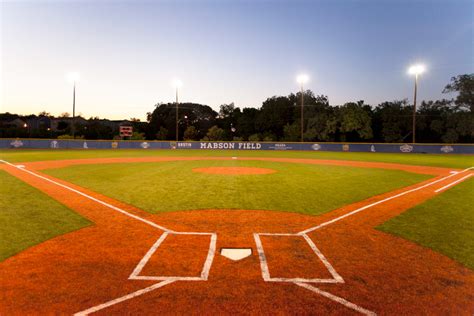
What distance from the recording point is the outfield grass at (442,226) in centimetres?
567

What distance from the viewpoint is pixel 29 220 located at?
7.14 meters

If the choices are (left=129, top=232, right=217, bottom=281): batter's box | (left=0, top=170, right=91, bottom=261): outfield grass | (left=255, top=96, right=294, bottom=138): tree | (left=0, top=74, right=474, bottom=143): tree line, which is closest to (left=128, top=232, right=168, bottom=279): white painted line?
(left=129, top=232, right=217, bottom=281): batter's box

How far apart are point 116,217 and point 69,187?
5.26m

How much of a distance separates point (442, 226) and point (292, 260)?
→ 4.37 metres

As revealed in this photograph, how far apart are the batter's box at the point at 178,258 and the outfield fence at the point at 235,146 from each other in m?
39.7

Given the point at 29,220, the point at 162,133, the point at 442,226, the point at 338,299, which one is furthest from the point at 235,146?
the point at 338,299

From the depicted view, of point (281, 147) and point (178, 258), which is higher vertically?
point (281, 147)

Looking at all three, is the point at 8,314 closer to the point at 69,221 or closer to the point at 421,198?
the point at 69,221

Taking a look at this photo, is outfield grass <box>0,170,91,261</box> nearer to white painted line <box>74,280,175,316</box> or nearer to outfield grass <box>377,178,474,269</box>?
white painted line <box>74,280,175,316</box>

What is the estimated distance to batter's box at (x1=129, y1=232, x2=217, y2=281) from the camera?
4.41 metres

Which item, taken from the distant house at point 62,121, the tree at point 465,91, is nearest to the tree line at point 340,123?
the tree at point 465,91

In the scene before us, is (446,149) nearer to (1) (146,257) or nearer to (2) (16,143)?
(1) (146,257)

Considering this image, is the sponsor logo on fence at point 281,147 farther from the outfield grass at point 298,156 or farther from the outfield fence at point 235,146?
the outfield grass at point 298,156

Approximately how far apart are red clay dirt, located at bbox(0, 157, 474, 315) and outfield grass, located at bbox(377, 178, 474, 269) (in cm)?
38
